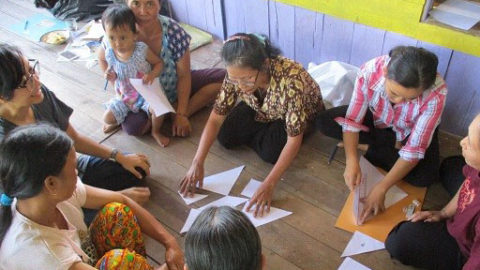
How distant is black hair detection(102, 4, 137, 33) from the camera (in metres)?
1.89

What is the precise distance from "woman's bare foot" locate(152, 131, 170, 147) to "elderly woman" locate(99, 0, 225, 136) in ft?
0.20

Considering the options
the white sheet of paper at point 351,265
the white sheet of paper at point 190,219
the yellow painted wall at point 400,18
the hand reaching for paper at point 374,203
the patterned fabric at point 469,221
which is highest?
the yellow painted wall at point 400,18

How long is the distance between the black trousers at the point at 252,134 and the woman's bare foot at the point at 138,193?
508 mm

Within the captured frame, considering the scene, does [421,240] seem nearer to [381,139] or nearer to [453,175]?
[453,175]

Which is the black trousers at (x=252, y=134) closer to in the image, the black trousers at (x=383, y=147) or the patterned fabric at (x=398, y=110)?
the black trousers at (x=383, y=147)

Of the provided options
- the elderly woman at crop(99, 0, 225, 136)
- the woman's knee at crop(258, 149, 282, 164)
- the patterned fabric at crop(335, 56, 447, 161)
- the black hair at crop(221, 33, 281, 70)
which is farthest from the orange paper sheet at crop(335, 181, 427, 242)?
the elderly woman at crop(99, 0, 225, 136)

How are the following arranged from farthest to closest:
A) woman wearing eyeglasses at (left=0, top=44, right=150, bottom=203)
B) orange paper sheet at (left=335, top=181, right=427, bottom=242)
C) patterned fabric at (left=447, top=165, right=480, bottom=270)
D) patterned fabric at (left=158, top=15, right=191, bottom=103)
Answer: patterned fabric at (left=158, top=15, right=191, bottom=103), orange paper sheet at (left=335, top=181, right=427, bottom=242), woman wearing eyeglasses at (left=0, top=44, right=150, bottom=203), patterned fabric at (left=447, top=165, right=480, bottom=270)

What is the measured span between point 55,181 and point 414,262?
1.33 metres

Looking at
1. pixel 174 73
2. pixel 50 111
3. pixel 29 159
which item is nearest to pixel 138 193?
pixel 50 111

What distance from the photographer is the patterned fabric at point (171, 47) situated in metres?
2.19

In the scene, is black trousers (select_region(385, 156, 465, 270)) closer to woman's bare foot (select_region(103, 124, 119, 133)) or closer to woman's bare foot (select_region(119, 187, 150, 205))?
woman's bare foot (select_region(119, 187, 150, 205))

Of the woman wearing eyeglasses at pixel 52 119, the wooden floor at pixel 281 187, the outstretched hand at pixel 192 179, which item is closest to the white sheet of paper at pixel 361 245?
the wooden floor at pixel 281 187

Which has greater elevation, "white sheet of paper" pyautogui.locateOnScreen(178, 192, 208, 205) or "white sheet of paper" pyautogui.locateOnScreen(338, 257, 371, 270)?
"white sheet of paper" pyautogui.locateOnScreen(178, 192, 208, 205)

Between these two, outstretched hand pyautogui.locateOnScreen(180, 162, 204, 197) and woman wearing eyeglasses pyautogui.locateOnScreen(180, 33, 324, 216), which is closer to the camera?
woman wearing eyeglasses pyautogui.locateOnScreen(180, 33, 324, 216)
